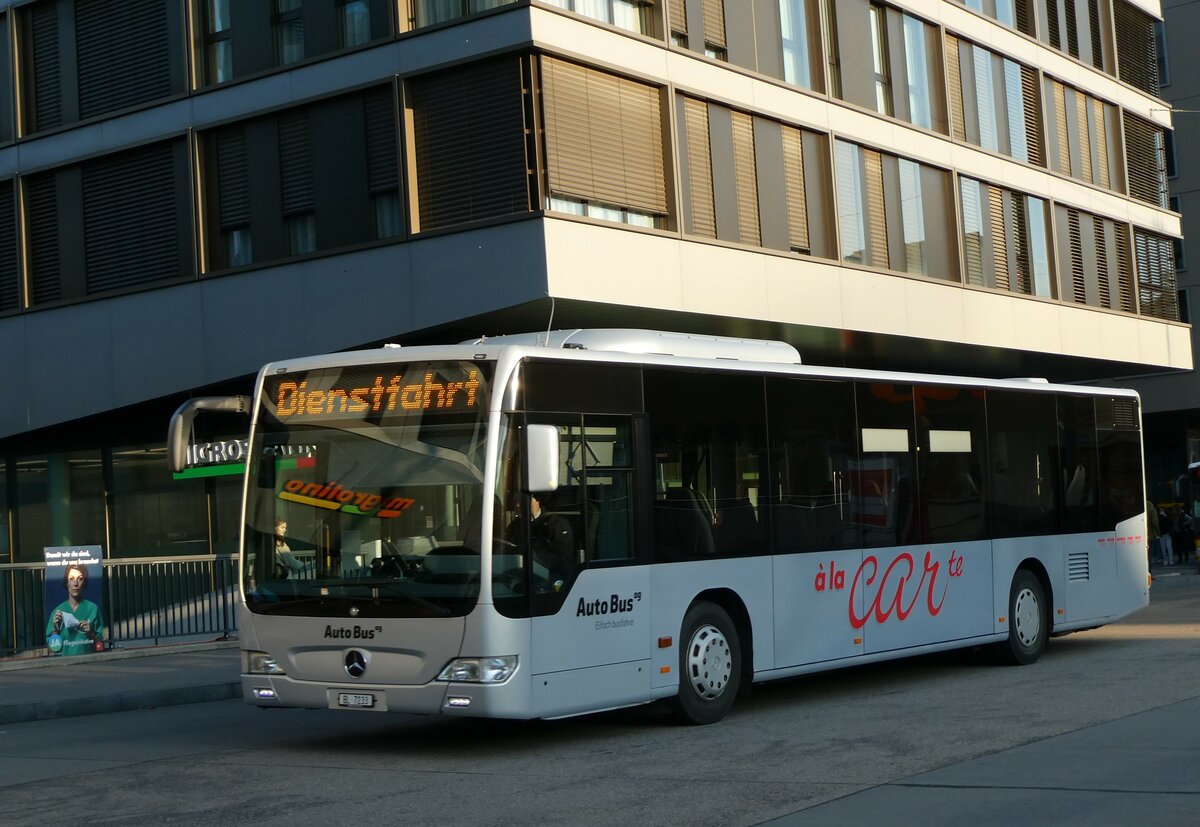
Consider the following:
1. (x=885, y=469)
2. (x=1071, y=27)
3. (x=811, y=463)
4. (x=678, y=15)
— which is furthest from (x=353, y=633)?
(x=1071, y=27)

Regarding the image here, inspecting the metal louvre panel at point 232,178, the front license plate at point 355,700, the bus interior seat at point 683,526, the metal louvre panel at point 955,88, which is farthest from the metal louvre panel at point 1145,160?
the front license plate at point 355,700

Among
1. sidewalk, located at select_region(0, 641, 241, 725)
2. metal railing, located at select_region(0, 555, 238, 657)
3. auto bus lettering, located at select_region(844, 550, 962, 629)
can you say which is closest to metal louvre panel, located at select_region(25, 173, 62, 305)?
metal railing, located at select_region(0, 555, 238, 657)

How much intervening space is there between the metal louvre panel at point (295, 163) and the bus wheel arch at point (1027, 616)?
46.4ft

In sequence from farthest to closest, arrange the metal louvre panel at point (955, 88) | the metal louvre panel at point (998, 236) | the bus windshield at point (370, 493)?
the metal louvre panel at point (998, 236), the metal louvre panel at point (955, 88), the bus windshield at point (370, 493)

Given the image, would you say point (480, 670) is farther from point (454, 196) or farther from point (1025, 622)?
point (454, 196)

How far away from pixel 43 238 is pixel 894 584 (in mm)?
20287

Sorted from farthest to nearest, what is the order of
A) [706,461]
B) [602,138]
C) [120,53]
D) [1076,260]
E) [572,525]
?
[1076,260], [120,53], [602,138], [706,461], [572,525]

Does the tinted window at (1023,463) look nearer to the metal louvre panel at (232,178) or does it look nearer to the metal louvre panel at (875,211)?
the metal louvre panel at (875,211)

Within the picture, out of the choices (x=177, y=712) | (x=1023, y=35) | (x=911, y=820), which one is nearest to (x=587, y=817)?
(x=911, y=820)

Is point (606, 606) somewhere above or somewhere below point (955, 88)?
below

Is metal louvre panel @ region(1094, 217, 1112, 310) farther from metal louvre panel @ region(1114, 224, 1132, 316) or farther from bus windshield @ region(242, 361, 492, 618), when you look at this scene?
bus windshield @ region(242, 361, 492, 618)

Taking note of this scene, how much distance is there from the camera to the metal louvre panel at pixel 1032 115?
116ft

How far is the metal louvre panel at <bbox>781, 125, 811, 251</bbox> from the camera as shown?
90.9 ft

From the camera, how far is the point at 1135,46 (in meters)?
41.5
